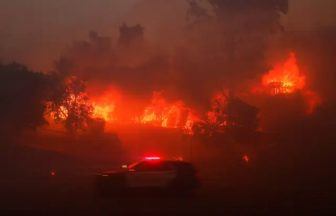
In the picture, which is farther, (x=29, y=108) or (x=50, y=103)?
(x=50, y=103)

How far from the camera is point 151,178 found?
27.0 m

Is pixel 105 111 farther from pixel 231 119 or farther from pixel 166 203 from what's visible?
pixel 166 203

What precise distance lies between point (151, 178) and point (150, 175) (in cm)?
15

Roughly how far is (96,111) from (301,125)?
3991cm

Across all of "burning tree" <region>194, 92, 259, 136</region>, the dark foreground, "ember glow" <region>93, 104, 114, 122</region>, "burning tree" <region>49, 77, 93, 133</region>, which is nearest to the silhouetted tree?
"burning tree" <region>49, 77, 93, 133</region>

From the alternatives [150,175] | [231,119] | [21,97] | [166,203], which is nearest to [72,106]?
[21,97]

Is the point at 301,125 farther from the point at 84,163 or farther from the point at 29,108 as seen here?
the point at 29,108

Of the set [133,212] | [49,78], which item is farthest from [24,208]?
[49,78]

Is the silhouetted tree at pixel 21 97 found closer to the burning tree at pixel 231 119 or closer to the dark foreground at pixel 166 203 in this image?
the burning tree at pixel 231 119

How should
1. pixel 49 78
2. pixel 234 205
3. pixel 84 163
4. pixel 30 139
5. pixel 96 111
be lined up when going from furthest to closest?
pixel 96 111
pixel 49 78
pixel 30 139
pixel 84 163
pixel 234 205

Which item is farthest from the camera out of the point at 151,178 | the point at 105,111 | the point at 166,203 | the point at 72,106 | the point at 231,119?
the point at 105,111

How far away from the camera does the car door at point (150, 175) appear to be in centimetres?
2683

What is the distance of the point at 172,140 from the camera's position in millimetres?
94312

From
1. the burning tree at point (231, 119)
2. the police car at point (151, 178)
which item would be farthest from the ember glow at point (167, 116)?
the police car at point (151, 178)
